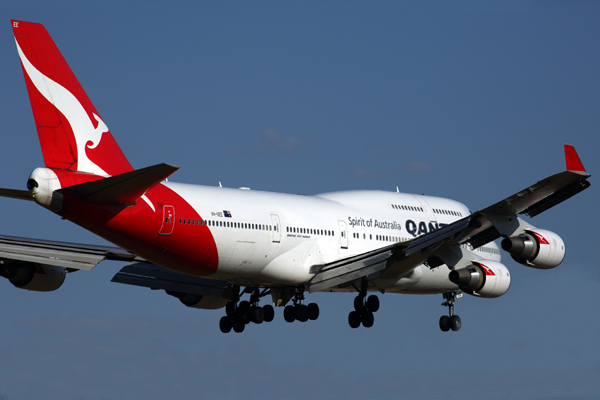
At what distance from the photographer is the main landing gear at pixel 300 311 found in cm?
3216

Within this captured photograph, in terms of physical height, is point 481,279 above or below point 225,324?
above

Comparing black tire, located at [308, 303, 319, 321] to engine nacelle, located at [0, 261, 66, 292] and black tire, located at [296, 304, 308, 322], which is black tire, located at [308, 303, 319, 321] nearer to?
black tire, located at [296, 304, 308, 322]

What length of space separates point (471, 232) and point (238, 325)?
9275 millimetres

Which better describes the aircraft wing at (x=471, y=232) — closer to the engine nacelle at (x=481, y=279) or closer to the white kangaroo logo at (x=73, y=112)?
the engine nacelle at (x=481, y=279)

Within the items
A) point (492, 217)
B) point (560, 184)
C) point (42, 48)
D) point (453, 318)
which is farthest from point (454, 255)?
point (42, 48)

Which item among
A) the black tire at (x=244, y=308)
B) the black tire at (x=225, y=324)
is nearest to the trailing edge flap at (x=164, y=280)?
the black tire at (x=244, y=308)

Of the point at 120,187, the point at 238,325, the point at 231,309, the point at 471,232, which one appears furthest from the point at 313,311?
the point at 120,187

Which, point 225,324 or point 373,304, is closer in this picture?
point 373,304

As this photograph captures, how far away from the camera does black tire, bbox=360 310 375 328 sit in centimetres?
3253

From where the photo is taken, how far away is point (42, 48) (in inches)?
1017

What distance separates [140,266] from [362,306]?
26.6ft

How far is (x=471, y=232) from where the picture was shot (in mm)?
28797

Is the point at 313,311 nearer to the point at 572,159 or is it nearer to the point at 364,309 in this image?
the point at 364,309

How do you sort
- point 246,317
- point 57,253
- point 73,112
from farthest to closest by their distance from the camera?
point 246,317
point 57,253
point 73,112
